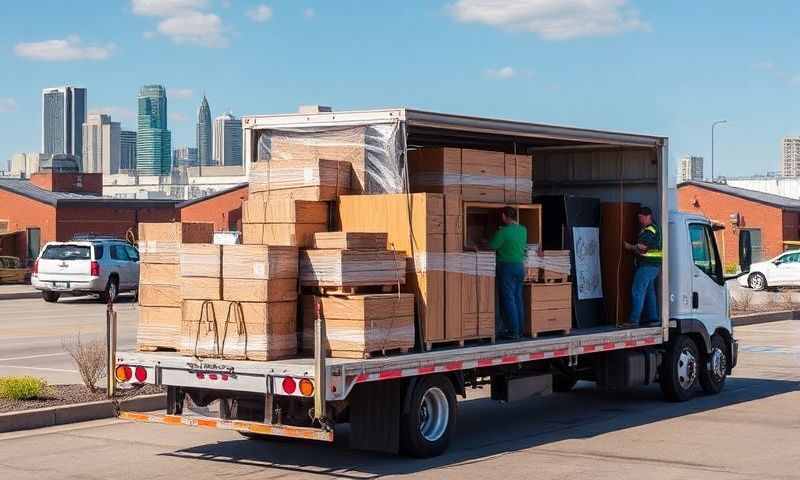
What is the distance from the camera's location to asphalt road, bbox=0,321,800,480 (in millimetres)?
11133

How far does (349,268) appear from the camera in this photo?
11102 millimetres

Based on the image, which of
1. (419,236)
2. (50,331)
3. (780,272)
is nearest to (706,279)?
(419,236)

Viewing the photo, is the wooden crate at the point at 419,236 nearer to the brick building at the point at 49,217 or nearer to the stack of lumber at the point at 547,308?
the stack of lumber at the point at 547,308

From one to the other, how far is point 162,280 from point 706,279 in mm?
7877

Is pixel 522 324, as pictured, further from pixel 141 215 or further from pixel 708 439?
pixel 141 215

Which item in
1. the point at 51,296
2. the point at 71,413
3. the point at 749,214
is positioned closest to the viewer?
the point at 71,413

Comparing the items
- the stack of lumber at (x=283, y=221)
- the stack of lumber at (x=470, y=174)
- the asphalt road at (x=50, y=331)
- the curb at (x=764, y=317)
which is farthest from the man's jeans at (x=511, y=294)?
the curb at (x=764, y=317)

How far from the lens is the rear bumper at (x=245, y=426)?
10.6 meters

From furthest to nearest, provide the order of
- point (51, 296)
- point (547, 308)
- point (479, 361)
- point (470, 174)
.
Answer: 1. point (51, 296)
2. point (547, 308)
3. point (470, 174)
4. point (479, 361)

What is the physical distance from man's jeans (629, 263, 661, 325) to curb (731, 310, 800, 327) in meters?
15.1

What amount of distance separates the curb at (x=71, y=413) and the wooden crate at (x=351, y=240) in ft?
→ 11.1

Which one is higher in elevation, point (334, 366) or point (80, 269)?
point (80, 269)

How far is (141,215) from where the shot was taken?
64.2 metres

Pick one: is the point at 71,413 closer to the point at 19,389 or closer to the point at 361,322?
the point at 19,389
